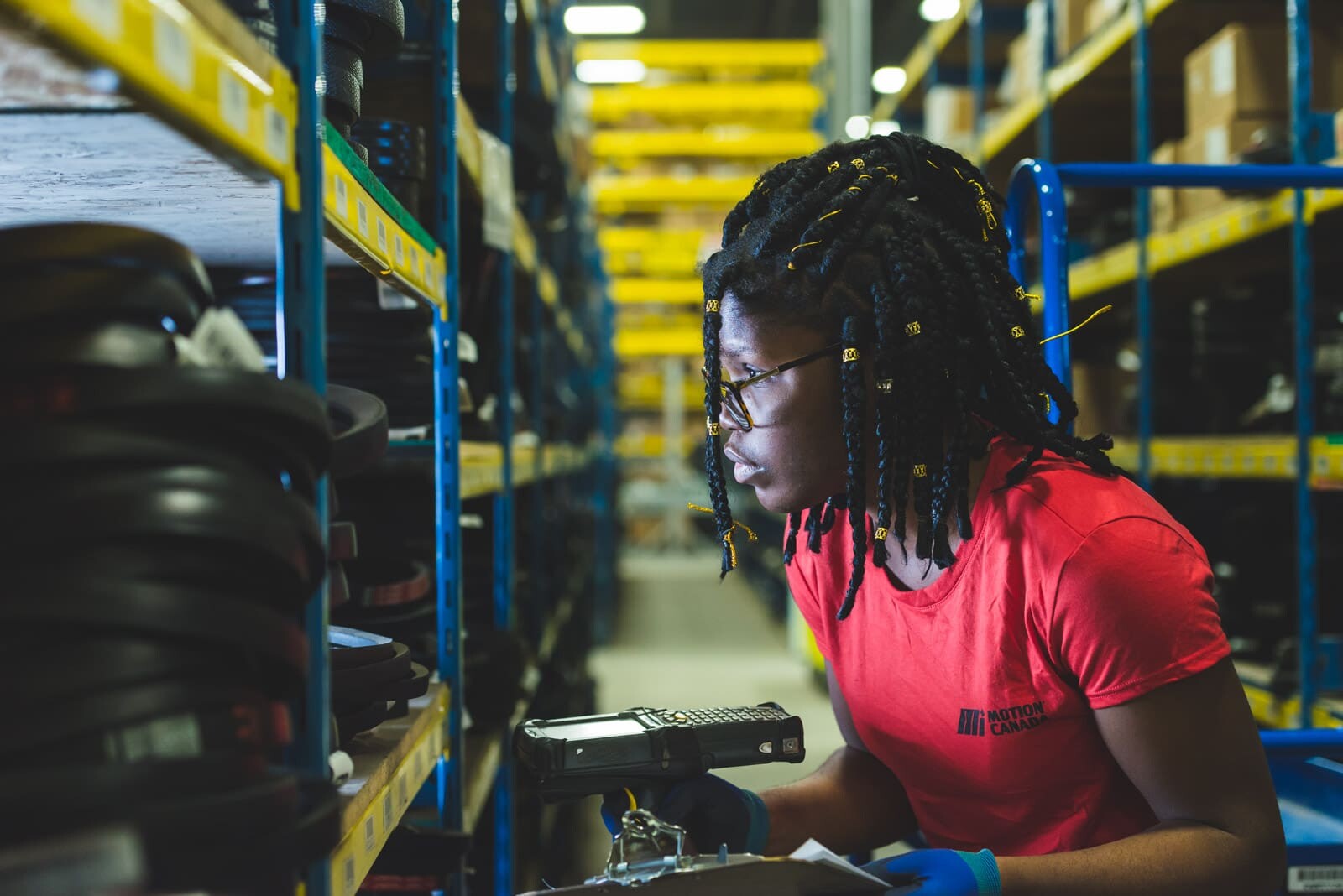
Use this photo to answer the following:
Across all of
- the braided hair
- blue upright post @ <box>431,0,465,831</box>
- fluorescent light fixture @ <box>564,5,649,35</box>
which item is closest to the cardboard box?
blue upright post @ <box>431,0,465,831</box>

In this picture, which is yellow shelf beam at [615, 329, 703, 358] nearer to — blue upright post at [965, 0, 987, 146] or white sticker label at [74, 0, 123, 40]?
blue upright post at [965, 0, 987, 146]

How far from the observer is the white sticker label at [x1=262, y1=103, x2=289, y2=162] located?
68 cm

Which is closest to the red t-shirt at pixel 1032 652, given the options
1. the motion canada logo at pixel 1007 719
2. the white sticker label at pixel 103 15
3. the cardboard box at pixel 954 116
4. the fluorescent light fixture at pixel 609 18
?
the motion canada logo at pixel 1007 719

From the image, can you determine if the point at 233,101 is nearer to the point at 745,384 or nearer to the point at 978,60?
the point at 745,384

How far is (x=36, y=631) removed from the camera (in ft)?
1.65

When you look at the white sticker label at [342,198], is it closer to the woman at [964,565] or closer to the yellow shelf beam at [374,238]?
the yellow shelf beam at [374,238]

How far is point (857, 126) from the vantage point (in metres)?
4.68

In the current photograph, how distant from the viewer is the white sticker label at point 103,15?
0.46m

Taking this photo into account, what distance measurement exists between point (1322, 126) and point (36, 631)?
8.64 ft

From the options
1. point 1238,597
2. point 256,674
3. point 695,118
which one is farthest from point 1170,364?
Answer: point 695,118

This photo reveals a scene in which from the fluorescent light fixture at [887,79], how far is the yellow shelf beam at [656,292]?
6.30 m

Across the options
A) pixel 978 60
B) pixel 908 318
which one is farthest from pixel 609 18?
pixel 908 318

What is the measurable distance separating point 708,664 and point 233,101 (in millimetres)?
4720

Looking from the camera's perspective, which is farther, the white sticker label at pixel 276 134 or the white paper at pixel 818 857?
the white paper at pixel 818 857
